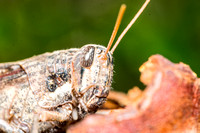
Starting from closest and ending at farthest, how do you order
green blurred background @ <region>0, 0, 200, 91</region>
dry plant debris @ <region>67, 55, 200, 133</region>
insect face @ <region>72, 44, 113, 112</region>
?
dry plant debris @ <region>67, 55, 200, 133</region>, insect face @ <region>72, 44, 113, 112</region>, green blurred background @ <region>0, 0, 200, 91</region>

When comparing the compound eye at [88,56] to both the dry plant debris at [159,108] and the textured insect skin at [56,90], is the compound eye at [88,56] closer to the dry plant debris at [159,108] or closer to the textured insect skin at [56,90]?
the textured insect skin at [56,90]

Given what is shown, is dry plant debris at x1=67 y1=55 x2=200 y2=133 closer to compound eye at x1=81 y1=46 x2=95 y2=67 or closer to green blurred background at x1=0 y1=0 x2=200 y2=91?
compound eye at x1=81 y1=46 x2=95 y2=67

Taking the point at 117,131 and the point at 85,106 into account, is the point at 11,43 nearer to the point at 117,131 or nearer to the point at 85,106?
the point at 85,106

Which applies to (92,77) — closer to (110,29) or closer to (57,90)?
(57,90)

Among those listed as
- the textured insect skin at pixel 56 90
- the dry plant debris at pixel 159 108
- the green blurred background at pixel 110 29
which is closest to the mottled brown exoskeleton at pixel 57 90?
the textured insect skin at pixel 56 90

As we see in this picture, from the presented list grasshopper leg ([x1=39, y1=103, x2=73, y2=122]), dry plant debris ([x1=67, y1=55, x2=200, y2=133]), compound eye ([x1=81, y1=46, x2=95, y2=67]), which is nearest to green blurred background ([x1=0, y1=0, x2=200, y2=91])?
compound eye ([x1=81, y1=46, x2=95, y2=67])

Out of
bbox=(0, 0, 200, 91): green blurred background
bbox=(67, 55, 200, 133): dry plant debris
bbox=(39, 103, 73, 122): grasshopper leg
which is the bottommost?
bbox=(67, 55, 200, 133): dry plant debris

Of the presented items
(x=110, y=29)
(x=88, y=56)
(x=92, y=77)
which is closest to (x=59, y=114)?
(x=92, y=77)
